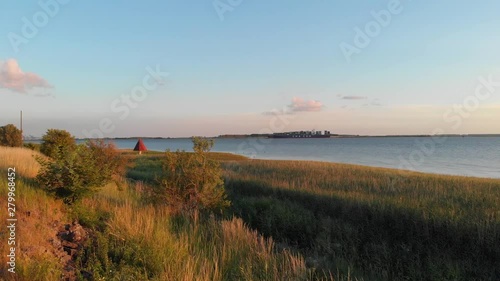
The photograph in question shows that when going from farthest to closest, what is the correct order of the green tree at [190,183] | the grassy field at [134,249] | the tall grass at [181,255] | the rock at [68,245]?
the green tree at [190,183], the rock at [68,245], the tall grass at [181,255], the grassy field at [134,249]

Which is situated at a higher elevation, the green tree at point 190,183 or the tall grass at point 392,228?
the green tree at point 190,183

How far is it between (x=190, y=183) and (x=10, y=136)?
96.5 feet

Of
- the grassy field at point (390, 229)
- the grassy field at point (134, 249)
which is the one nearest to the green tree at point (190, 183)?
the grassy field at point (390, 229)

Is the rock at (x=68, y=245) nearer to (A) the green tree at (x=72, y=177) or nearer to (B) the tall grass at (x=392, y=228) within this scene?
(A) the green tree at (x=72, y=177)

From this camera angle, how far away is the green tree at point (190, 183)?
10.2 m

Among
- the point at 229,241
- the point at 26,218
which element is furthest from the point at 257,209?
the point at 26,218

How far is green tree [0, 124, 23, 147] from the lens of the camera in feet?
105

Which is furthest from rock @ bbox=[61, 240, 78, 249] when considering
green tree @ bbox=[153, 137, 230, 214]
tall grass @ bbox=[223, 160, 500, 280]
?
tall grass @ bbox=[223, 160, 500, 280]

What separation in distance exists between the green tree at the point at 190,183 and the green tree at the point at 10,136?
28.0 meters

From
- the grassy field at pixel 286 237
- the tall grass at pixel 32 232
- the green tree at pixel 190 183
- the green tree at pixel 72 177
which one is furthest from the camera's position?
the green tree at pixel 190 183

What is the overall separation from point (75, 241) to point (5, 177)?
183 inches

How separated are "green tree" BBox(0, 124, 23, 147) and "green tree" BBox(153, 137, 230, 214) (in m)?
28.0

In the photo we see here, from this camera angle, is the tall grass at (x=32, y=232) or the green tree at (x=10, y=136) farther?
the green tree at (x=10, y=136)

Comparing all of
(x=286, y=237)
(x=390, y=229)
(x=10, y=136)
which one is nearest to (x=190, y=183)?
(x=286, y=237)
